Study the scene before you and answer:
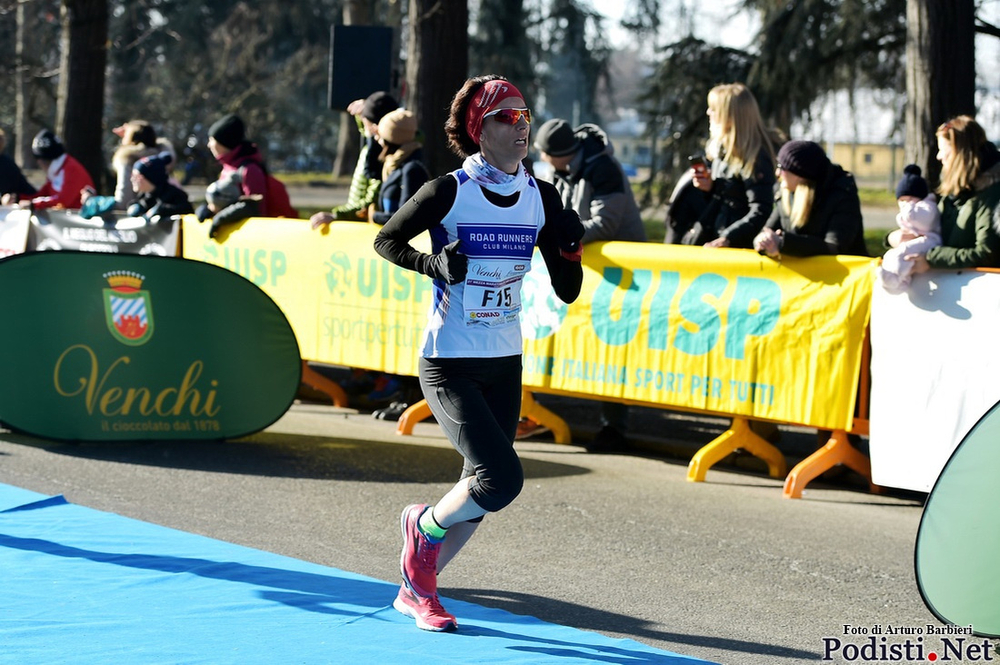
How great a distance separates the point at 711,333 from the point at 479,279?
338 centimetres

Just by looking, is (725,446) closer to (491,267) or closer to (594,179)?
(594,179)

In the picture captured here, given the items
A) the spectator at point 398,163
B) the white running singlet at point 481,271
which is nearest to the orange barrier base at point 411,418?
the spectator at point 398,163

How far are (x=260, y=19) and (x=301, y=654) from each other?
40.8m

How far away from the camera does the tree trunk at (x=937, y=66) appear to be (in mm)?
9812

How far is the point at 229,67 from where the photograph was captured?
36.5 metres

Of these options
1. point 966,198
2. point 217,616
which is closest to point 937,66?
point 966,198

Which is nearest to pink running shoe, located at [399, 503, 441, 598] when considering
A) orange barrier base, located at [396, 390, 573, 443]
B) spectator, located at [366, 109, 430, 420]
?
orange barrier base, located at [396, 390, 573, 443]

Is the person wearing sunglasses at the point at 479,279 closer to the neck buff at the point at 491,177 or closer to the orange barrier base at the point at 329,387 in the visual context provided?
the neck buff at the point at 491,177

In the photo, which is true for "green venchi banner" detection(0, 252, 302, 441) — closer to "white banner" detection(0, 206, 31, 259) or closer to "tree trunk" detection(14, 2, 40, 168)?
"white banner" detection(0, 206, 31, 259)

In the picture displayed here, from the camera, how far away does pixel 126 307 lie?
817 centimetres

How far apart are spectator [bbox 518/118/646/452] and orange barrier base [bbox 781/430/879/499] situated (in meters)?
1.65

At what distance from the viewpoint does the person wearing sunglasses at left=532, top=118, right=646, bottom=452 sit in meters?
8.53

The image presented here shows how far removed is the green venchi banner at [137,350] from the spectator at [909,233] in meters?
3.73

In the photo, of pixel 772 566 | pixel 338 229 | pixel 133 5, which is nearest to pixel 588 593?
pixel 772 566
